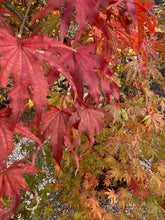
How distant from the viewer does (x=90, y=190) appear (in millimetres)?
2008

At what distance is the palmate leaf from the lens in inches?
16.2

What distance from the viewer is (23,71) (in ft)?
1.44

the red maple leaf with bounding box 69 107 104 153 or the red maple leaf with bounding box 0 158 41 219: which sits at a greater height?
the red maple leaf with bounding box 69 107 104 153

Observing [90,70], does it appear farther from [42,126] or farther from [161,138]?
[161,138]

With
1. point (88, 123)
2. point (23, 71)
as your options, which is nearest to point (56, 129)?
point (88, 123)

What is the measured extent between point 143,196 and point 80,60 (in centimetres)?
169

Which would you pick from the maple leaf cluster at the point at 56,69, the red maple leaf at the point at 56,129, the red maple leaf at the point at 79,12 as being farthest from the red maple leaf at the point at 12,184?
the red maple leaf at the point at 79,12

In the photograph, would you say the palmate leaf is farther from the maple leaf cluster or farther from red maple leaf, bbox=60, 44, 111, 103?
red maple leaf, bbox=60, 44, 111, 103

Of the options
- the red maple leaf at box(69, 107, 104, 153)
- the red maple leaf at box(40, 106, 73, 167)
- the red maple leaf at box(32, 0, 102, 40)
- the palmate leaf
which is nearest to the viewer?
the palmate leaf

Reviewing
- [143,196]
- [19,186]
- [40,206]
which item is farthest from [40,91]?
[40,206]

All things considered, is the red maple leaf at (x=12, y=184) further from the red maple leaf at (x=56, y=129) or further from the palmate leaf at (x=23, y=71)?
the palmate leaf at (x=23, y=71)

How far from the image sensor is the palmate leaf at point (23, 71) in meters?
0.41

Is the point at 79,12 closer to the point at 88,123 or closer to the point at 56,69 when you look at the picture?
the point at 56,69

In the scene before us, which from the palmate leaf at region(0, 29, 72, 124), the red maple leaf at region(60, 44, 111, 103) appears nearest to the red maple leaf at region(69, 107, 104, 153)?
the red maple leaf at region(60, 44, 111, 103)
